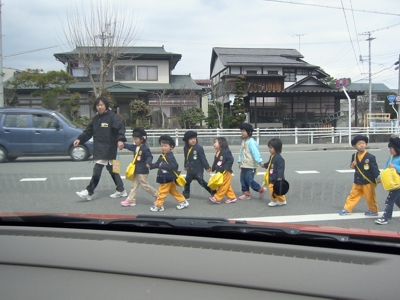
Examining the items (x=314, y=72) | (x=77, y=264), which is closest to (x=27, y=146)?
(x=77, y=264)

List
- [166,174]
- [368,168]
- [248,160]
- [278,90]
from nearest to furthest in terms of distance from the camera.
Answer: [368,168], [166,174], [248,160], [278,90]

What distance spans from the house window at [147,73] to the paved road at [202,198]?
55.1 ft

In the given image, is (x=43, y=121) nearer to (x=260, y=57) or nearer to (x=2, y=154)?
(x=2, y=154)

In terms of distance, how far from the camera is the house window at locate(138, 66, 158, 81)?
90.0ft

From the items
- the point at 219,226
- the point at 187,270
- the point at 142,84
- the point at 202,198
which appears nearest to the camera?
the point at 187,270

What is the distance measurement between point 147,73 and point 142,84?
3.01ft

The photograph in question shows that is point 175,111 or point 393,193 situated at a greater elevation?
point 175,111

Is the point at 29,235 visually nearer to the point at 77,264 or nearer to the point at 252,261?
the point at 77,264

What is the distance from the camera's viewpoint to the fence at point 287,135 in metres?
20.8

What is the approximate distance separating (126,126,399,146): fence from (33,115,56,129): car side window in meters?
6.86

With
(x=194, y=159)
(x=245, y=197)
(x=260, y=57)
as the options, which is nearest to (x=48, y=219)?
(x=194, y=159)

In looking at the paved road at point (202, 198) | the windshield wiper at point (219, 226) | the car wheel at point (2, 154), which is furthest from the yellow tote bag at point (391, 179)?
the car wheel at point (2, 154)

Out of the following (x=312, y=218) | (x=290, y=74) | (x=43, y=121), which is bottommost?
(x=312, y=218)

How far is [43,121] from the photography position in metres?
13.2
